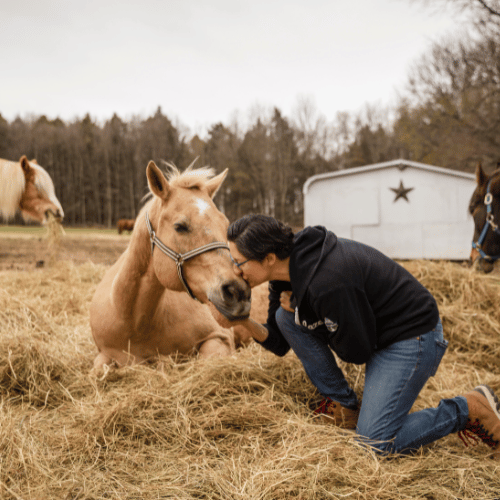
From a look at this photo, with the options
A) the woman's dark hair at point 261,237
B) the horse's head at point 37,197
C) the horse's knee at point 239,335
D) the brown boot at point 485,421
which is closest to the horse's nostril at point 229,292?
the woman's dark hair at point 261,237

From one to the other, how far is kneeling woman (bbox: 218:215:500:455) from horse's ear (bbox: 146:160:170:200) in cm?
77

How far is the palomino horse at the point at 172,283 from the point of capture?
8.13ft

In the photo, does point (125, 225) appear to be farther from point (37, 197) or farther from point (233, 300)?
point (233, 300)

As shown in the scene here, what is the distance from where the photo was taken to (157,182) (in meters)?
2.66

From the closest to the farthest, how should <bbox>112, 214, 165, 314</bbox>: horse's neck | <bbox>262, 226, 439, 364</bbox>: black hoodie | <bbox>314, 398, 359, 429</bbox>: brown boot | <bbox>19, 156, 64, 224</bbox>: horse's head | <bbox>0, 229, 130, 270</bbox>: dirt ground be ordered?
<bbox>262, 226, 439, 364</bbox>: black hoodie, <bbox>314, 398, 359, 429</bbox>: brown boot, <bbox>112, 214, 165, 314</bbox>: horse's neck, <bbox>19, 156, 64, 224</bbox>: horse's head, <bbox>0, 229, 130, 270</bbox>: dirt ground

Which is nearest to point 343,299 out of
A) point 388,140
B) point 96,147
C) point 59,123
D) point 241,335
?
point 241,335

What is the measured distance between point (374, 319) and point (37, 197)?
282 inches

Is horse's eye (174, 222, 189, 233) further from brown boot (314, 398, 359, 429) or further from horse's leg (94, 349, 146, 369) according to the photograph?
brown boot (314, 398, 359, 429)

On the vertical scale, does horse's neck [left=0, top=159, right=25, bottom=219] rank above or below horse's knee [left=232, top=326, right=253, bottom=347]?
above

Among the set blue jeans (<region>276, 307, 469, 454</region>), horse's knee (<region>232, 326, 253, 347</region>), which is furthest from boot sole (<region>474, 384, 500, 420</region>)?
horse's knee (<region>232, 326, 253, 347</region>)

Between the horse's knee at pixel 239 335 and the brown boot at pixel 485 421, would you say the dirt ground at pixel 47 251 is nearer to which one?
the horse's knee at pixel 239 335

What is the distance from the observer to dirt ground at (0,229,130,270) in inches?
323

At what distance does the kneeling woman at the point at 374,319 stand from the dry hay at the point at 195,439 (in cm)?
15

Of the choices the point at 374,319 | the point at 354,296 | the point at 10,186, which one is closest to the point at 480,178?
the point at 374,319
